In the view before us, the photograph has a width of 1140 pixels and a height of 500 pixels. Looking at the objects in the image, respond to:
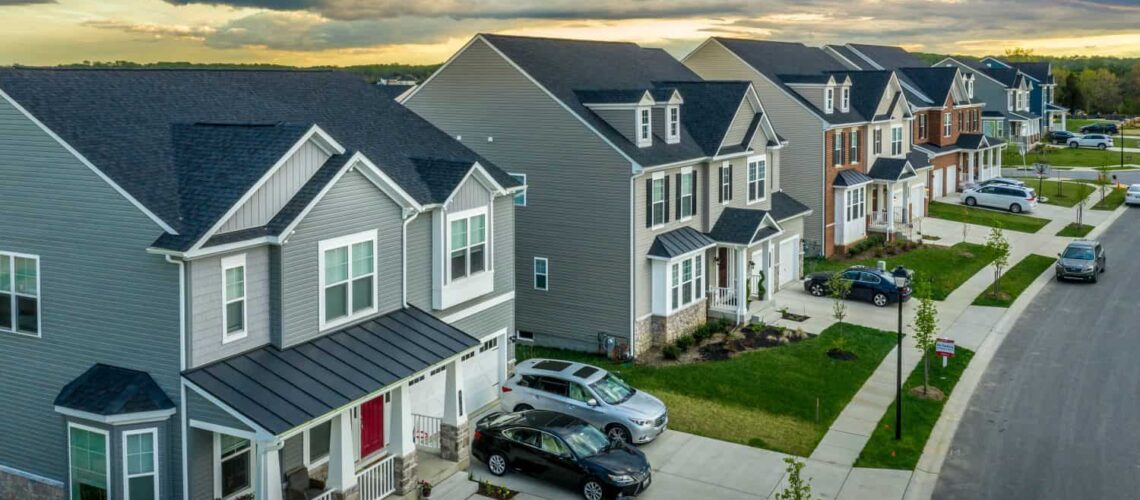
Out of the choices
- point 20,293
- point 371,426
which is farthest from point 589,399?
point 20,293

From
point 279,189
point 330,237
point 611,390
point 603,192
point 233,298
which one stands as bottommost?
point 611,390

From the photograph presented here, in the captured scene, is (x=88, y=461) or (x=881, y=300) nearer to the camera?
(x=88, y=461)

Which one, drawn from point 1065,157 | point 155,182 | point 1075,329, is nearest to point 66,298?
point 155,182

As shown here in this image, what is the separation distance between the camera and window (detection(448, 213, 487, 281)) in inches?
971

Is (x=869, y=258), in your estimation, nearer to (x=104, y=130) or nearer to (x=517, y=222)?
(x=517, y=222)

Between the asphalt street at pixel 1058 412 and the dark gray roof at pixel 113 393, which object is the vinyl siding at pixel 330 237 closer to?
the dark gray roof at pixel 113 393

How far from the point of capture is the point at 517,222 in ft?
111

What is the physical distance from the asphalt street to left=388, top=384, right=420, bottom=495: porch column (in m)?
11.3

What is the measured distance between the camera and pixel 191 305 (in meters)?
17.1

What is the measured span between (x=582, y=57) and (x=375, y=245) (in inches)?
753

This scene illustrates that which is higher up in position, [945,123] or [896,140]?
[945,123]

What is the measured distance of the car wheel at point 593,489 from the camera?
20234 mm

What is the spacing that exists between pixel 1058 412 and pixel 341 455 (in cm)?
1929

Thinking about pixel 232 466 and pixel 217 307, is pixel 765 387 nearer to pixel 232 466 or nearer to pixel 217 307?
pixel 232 466
